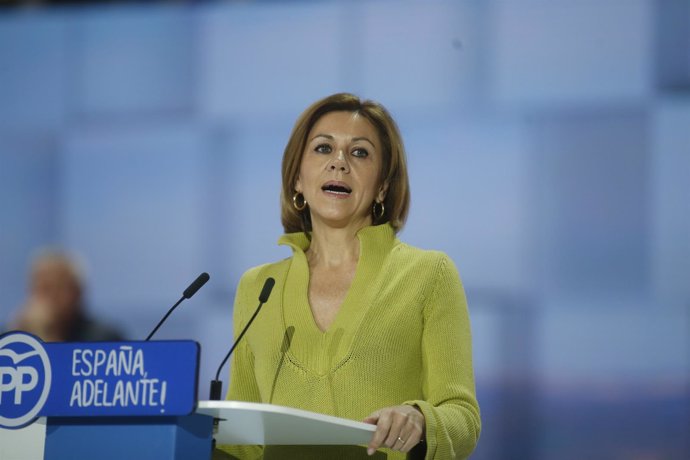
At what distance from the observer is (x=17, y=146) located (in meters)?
4.11

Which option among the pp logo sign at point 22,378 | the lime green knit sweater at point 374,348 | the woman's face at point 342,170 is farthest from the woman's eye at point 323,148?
the pp logo sign at point 22,378

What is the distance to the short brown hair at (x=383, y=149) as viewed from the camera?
7.69 feet

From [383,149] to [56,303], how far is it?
2.03 metres

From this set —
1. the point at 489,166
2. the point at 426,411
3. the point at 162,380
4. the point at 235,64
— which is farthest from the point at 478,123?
the point at 162,380

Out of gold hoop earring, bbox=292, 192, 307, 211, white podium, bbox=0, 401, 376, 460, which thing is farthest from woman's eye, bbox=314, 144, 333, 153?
white podium, bbox=0, 401, 376, 460

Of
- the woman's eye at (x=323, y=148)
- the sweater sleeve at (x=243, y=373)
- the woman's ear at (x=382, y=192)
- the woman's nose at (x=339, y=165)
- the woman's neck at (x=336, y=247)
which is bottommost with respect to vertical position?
the sweater sleeve at (x=243, y=373)

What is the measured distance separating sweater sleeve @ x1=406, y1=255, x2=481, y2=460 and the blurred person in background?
202cm

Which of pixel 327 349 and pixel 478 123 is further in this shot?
pixel 478 123

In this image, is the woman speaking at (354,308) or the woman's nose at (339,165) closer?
the woman speaking at (354,308)

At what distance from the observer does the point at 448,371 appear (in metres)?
2.04

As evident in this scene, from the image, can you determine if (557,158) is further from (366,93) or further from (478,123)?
(366,93)

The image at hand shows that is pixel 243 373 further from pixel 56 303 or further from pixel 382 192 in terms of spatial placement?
pixel 56 303

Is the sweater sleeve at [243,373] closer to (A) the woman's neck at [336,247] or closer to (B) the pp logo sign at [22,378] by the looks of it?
(A) the woman's neck at [336,247]

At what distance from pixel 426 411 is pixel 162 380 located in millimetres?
492
